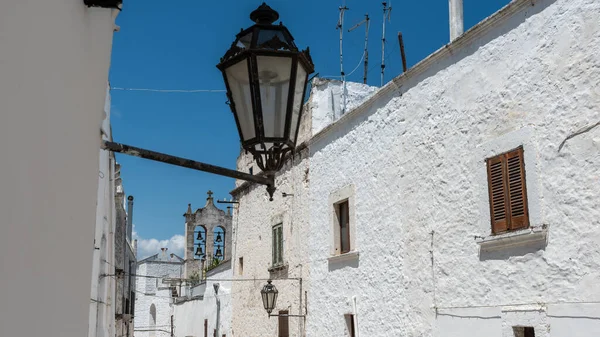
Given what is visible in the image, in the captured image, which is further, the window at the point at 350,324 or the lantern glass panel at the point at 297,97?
the window at the point at 350,324

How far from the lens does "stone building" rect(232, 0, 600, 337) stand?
703 cm

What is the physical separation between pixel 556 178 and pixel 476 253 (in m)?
1.56

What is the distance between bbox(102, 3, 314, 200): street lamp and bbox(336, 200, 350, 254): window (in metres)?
8.82

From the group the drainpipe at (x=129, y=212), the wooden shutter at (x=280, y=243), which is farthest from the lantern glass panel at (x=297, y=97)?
the drainpipe at (x=129, y=212)

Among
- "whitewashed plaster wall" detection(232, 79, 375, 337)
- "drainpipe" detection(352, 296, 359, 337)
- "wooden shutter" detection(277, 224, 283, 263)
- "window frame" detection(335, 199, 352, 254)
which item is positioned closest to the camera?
"drainpipe" detection(352, 296, 359, 337)

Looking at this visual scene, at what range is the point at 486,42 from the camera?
8.48 metres

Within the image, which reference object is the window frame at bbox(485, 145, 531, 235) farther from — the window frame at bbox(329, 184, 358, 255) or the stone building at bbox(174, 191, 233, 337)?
the stone building at bbox(174, 191, 233, 337)

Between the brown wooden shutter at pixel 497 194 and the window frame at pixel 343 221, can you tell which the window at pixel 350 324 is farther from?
the brown wooden shutter at pixel 497 194

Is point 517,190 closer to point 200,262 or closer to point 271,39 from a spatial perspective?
point 271,39

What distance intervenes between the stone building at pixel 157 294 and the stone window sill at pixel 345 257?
1503cm

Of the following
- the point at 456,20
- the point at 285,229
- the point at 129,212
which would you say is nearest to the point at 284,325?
the point at 285,229

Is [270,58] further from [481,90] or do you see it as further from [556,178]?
[481,90]

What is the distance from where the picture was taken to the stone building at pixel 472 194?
7.03m

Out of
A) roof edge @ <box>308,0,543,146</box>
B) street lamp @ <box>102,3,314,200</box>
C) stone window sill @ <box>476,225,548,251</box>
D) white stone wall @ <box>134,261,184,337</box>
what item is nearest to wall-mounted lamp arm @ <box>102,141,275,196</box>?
street lamp @ <box>102,3,314,200</box>
